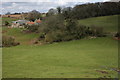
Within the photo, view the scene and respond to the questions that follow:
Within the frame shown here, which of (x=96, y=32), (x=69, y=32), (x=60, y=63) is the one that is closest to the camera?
(x=60, y=63)

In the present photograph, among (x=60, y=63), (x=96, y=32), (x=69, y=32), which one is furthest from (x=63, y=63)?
(x=96, y=32)

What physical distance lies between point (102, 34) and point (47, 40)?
568 inches

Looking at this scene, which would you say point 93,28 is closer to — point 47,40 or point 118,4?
point 47,40

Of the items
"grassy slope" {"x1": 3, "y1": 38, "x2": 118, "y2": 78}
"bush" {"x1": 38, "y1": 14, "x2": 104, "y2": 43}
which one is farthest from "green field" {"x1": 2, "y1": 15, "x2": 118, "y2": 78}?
"bush" {"x1": 38, "y1": 14, "x2": 104, "y2": 43}

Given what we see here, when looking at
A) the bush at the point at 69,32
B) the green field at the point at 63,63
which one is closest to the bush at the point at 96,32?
the bush at the point at 69,32

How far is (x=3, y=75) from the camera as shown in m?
12.2

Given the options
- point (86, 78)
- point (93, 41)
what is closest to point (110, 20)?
point (93, 41)

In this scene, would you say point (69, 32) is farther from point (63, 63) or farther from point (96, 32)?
point (63, 63)

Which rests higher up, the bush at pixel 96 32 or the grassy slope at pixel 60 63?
the bush at pixel 96 32

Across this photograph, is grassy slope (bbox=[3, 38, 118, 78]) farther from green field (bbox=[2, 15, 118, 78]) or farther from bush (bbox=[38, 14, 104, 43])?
bush (bbox=[38, 14, 104, 43])

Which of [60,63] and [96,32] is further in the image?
[96,32]

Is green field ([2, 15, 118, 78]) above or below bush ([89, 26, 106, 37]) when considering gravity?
below

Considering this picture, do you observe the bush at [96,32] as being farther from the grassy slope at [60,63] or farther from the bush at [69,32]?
the grassy slope at [60,63]

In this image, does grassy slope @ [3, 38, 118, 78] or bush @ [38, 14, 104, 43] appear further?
bush @ [38, 14, 104, 43]
